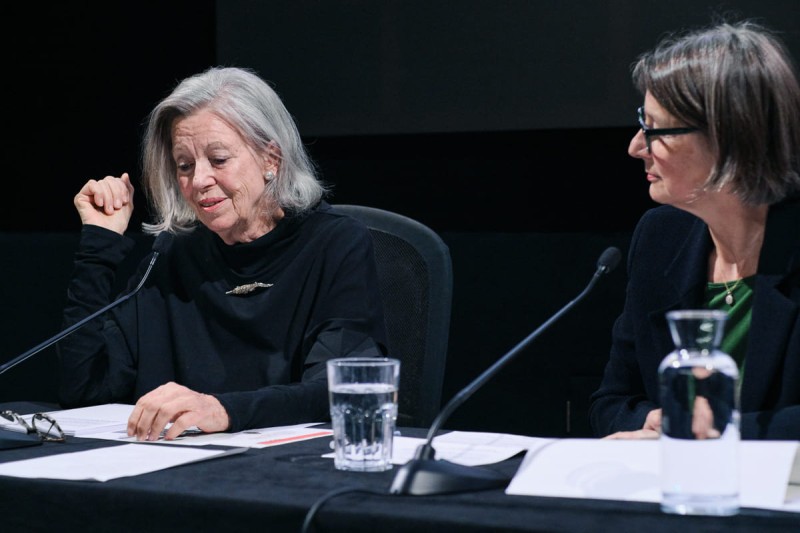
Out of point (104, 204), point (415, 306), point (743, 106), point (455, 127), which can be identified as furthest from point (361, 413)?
point (455, 127)

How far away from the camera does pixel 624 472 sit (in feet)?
3.86

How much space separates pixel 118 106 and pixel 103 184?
1535 millimetres

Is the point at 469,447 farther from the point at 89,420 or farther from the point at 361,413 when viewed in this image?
the point at 89,420

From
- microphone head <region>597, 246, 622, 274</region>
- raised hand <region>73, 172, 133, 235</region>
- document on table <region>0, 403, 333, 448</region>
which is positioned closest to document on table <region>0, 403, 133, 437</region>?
document on table <region>0, 403, 333, 448</region>

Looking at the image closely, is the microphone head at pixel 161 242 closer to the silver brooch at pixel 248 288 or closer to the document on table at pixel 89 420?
the silver brooch at pixel 248 288

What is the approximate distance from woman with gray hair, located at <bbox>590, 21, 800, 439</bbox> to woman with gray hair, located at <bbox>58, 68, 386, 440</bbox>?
53 centimetres

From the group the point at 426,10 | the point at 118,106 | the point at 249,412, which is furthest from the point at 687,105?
the point at 118,106

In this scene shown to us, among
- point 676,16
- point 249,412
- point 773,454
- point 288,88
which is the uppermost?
point 676,16

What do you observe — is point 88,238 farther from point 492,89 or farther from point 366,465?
point 492,89

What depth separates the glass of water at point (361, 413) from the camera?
4.29 feet

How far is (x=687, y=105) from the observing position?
1.67 m

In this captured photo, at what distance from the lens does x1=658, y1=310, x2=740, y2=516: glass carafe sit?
1.01 meters

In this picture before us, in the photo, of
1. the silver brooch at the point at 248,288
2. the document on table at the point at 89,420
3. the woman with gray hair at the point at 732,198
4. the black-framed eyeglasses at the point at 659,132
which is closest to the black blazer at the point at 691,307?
the woman with gray hair at the point at 732,198

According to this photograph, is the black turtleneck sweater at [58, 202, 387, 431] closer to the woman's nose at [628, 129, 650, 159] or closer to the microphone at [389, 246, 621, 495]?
the woman's nose at [628, 129, 650, 159]
